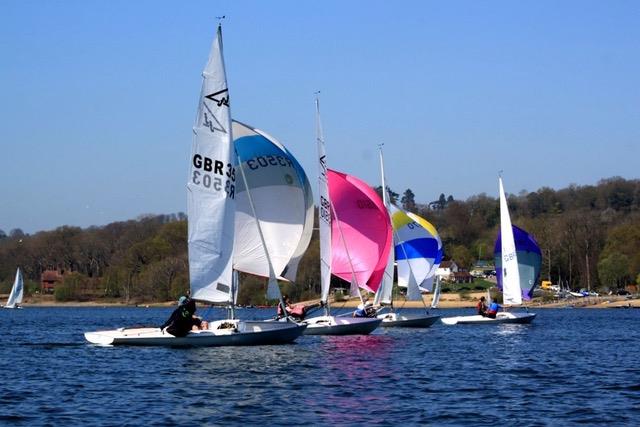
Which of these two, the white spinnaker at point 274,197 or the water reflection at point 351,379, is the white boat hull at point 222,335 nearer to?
the water reflection at point 351,379

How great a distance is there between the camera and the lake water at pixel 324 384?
69.3 ft

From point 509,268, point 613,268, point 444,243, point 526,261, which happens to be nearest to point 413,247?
point 509,268

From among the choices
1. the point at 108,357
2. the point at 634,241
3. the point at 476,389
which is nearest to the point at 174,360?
the point at 108,357

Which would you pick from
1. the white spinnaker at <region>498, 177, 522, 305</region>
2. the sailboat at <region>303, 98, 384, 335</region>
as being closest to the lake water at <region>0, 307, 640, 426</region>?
the sailboat at <region>303, 98, 384, 335</region>

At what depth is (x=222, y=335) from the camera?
32781 millimetres

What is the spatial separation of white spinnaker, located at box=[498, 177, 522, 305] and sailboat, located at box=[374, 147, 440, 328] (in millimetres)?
4676

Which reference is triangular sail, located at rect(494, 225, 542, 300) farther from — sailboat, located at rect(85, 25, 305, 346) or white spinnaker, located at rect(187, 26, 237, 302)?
white spinnaker, located at rect(187, 26, 237, 302)

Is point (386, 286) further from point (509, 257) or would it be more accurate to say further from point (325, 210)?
point (509, 257)

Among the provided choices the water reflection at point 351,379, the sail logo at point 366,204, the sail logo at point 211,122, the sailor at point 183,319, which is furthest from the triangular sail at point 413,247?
the sailor at point 183,319

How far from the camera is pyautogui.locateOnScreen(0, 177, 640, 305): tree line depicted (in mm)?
119062

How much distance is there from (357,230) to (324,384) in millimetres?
19062

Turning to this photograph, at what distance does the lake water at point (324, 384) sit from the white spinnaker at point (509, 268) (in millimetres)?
16807

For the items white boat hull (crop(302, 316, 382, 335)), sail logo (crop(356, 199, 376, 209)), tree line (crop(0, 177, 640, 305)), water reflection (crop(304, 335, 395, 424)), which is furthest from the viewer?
tree line (crop(0, 177, 640, 305))

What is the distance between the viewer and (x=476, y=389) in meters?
25.3
